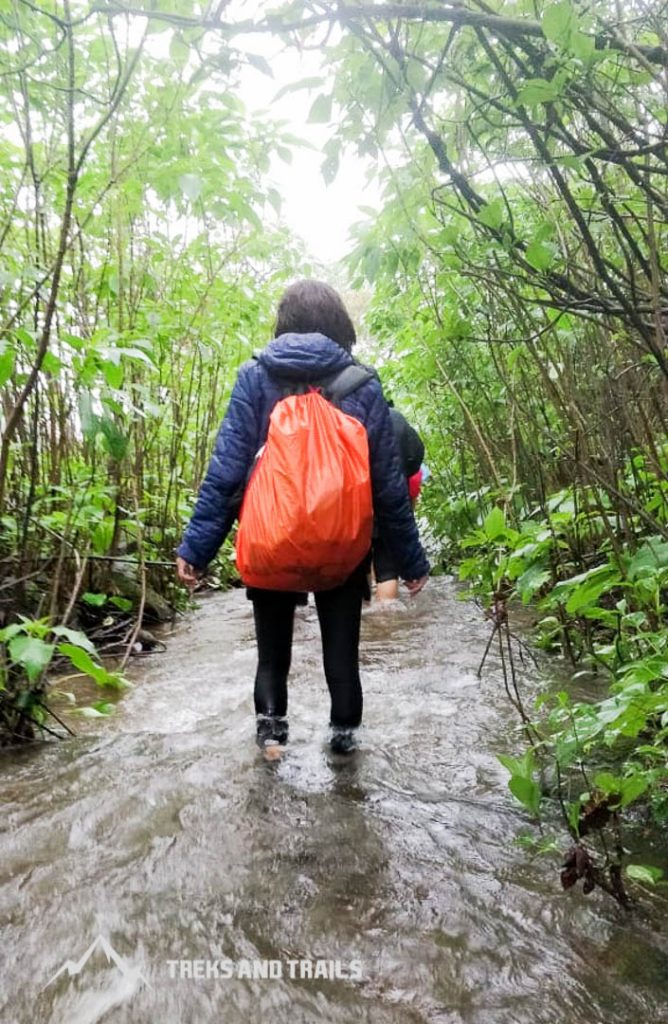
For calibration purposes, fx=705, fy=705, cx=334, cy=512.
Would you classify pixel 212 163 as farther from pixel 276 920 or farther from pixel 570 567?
pixel 276 920

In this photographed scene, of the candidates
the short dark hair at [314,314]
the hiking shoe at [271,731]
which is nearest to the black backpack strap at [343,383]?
the short dark hair at [314,314]

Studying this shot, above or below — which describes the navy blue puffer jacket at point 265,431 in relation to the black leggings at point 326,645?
above

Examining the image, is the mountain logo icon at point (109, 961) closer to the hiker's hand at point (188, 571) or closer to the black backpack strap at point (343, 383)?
the hiker's hand at point (188, 571)

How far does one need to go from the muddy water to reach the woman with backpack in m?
0.28

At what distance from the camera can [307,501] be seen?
6.93 ft

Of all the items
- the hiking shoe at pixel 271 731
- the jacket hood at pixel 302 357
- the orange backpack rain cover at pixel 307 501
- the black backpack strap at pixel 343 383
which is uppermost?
the jacket hood at pixel 302 357

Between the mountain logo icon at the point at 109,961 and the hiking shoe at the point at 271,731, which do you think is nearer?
the mountain logo icon at the point at 109,961

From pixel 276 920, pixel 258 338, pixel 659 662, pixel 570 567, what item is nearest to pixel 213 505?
pixel 276 920

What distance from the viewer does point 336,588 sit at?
246 centimetres

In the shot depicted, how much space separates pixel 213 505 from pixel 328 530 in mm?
477

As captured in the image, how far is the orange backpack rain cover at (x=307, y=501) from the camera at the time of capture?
213cm

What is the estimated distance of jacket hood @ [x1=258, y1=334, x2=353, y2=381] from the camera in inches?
91.4

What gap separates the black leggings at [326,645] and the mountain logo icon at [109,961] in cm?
111

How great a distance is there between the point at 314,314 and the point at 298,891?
179cm
